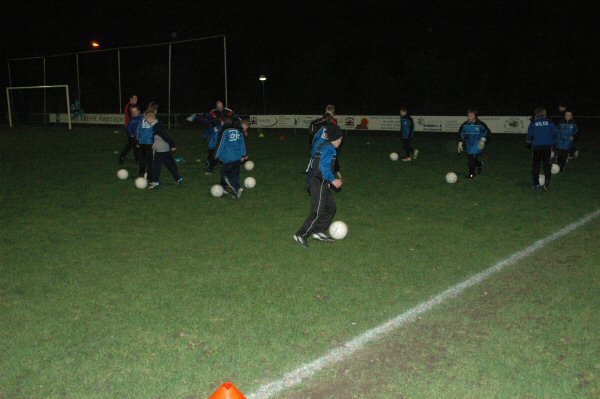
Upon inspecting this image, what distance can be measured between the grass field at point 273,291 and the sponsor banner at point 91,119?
1039 inches

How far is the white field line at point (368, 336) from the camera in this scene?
12.4 ft

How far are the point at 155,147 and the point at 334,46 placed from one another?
135 feet

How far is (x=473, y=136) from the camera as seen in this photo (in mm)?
12820

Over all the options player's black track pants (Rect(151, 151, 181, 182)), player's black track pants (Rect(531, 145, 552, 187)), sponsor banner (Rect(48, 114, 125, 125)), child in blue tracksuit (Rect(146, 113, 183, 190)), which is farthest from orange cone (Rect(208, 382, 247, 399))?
sponsor banner (Rect(48, 114, 125, 125))

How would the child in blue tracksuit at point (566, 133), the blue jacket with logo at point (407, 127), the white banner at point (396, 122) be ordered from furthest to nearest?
the white banner at point (396, 122) < the blue jacket with logo at point (407, 127) < the child in blue tracksuit at point (566, 133)

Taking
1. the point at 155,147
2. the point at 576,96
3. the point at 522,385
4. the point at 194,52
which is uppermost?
the point at 194,52

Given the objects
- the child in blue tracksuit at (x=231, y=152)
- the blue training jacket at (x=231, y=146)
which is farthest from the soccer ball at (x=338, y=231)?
the blue training jacket at (x=231, y=146)

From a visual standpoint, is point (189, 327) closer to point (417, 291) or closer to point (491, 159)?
point (417, 291)

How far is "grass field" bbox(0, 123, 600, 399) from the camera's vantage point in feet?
12.9

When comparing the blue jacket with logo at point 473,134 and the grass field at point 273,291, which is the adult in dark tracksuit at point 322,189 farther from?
the blue jacket with logo at point 473,134

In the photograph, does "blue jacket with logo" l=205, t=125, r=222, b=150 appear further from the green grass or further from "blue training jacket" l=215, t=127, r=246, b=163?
the green grass

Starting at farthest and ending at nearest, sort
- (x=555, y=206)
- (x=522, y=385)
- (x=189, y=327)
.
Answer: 1. (x=555, y=206)
2. (x=189, y=327)
3. (x=522, y=385)

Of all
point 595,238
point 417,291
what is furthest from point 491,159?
point 417,291

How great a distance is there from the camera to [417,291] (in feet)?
18.4
